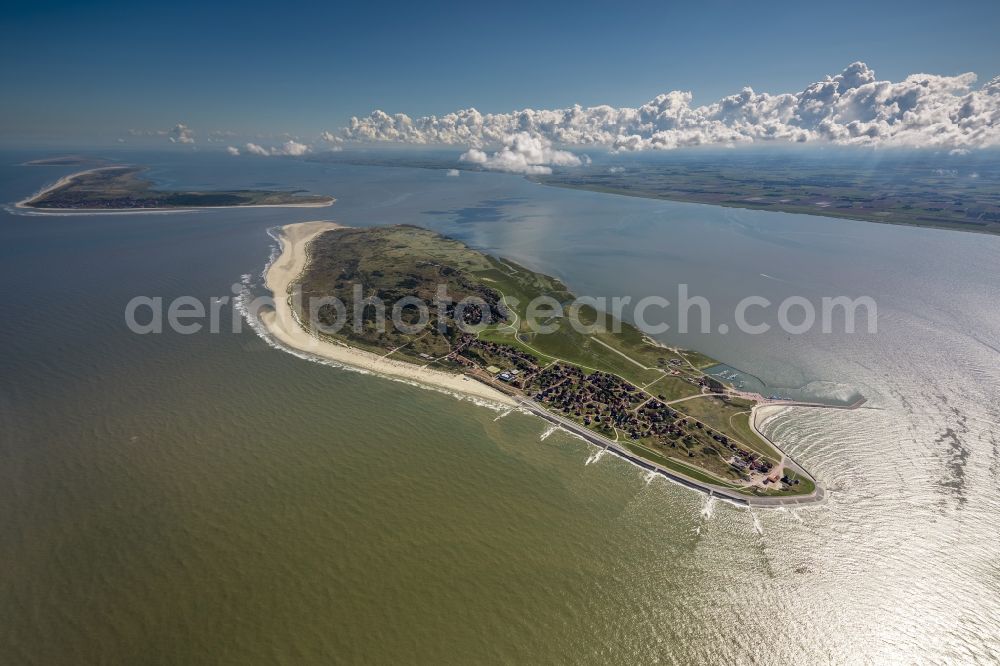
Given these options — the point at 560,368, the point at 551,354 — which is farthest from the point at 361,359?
the point at 560,368

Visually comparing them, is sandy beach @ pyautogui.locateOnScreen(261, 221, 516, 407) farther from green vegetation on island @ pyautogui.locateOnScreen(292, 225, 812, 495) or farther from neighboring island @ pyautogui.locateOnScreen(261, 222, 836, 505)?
green vegetation on island @ pyautogui.locateOnScreen(292, 225, 812, 495)

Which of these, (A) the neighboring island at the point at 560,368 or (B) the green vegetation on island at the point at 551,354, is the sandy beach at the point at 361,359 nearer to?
(A) the neighboring island at the point at 560,368

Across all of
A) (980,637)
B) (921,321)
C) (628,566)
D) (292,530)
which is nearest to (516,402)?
(628,566)

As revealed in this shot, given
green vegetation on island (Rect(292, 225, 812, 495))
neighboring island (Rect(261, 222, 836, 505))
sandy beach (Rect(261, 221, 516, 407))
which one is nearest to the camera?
neighboring island (Rect(261, 222, 836, 505))

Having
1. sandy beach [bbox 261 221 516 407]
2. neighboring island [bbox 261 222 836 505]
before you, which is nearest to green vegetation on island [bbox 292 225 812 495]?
neighboring island [bbox 261 222 836 505]

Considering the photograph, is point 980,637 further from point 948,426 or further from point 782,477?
point 948,426

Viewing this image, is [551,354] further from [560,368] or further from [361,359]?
[361,359]
